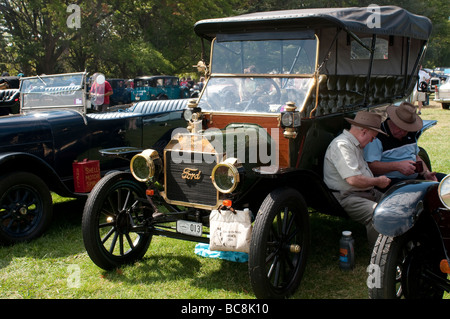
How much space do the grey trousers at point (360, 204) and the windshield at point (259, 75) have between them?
3.16 ft

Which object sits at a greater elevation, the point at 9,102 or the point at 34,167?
the point at 9,102

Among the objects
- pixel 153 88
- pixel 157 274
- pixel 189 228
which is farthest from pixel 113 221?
pixel 153 88

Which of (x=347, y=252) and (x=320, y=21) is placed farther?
(x=320, y=21)

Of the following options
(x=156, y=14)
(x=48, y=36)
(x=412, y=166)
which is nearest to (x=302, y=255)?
(x=412, y=166)

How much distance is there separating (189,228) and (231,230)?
1.43 ft

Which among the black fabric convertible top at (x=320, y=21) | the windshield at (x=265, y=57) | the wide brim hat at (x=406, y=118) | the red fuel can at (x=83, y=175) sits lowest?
the red fuel can at (x=83, y=175)

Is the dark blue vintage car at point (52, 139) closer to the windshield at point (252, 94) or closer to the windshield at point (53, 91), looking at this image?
the windshield at point (53, 91)

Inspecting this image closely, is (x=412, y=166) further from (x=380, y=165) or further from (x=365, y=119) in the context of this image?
(x=365, y=119)

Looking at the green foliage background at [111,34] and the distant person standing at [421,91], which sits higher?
the green foliage background at [111,34]

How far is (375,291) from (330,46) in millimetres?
2576

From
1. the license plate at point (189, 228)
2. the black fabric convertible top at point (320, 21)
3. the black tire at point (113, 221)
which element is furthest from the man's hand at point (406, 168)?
the black tire at point (113, 221)

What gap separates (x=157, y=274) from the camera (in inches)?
150

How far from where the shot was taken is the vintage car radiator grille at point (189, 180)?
3547mm

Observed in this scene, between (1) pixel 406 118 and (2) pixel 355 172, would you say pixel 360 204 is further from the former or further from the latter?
(1) pixel 406 118
